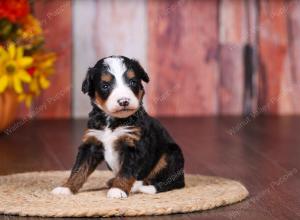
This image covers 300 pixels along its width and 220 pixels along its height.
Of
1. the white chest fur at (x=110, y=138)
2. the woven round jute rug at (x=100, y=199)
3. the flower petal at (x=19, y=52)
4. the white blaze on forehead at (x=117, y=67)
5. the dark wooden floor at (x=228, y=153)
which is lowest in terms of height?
the dark wooden floor at (x=228, y=153)

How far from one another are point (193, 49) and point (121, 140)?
2.13 m

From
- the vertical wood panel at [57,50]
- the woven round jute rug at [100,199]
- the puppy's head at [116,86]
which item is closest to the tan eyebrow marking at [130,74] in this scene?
the puppy's head at [116,86]

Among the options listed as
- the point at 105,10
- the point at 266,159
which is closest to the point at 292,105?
the point at 105,10

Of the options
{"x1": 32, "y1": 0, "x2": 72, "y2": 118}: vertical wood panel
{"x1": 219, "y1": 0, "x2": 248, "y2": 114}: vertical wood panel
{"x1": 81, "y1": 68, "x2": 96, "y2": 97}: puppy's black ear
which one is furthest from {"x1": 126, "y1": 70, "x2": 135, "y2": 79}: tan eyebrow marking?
{"x1": 219, "y1": 0, "x2": 248, "y2": 114}: vertical wood panel

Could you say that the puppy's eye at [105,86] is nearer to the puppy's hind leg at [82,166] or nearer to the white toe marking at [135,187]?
the puppy's hind leg at [82,166]

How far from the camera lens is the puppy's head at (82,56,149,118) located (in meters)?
2.16

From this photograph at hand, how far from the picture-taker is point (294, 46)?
14.3ft

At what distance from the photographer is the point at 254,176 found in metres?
2.67

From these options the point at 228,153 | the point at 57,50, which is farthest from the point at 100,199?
the point at 57,50

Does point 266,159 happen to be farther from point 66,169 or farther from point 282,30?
point 282,30

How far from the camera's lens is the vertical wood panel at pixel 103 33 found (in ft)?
13.7

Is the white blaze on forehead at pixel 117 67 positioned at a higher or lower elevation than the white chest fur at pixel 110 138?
higher

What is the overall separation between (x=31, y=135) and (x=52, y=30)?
70 centimetres

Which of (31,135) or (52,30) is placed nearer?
(31,135)
